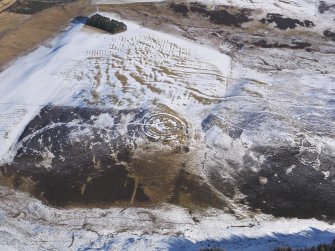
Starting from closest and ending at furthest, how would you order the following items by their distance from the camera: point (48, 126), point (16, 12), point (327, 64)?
point (48, 126) → point (327, 64) → point (16, 12)

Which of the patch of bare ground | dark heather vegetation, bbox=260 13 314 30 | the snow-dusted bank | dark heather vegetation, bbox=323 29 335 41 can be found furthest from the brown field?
dark heather vegetation, bbox=323 29 335 41

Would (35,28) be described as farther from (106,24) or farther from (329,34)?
(329,34)

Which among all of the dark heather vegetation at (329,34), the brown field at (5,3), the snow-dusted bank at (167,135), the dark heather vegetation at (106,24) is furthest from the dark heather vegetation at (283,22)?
the brown field at (5,3)

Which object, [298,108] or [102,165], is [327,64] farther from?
[102,165]

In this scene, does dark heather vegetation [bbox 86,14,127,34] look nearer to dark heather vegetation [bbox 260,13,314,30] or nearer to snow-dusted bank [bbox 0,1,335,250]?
snow-dusted bank [bbox 0,1,335,250]

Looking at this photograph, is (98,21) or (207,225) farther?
(98,21)

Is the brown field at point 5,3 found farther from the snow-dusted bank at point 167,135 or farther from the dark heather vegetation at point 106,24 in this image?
the dark heather vegetation at point 106,24

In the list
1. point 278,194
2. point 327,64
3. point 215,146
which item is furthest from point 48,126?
point 327,64

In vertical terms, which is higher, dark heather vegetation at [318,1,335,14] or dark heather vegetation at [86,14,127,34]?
dark heather vegetation at [318,1,335,14]
